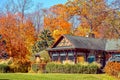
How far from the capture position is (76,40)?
47.3m

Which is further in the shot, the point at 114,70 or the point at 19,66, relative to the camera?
the point at 19,66

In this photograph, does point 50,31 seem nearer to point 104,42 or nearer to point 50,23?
point 50,23

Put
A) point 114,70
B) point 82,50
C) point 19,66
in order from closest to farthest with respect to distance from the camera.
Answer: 1. point 114,70
2. point 19,66
3. point 82,50

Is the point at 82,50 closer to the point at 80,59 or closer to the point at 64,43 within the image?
the point at 80,59

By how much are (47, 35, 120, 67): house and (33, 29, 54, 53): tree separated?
9721mm

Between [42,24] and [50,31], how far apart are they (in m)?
8.66

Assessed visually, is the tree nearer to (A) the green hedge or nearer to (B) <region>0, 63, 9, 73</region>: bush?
(A) the green hedge

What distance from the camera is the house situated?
4638 cm

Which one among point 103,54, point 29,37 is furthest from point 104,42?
point 29,37

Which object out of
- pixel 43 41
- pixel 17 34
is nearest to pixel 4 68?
pixel 17 34

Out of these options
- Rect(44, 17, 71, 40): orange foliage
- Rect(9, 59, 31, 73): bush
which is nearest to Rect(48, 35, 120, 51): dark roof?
Rect(9, 59, 31, 73): bush

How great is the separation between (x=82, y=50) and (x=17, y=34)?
1737 centimetres

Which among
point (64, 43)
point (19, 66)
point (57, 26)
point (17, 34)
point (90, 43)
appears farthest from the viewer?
point (57, 26)

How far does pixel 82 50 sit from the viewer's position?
46.5 m
